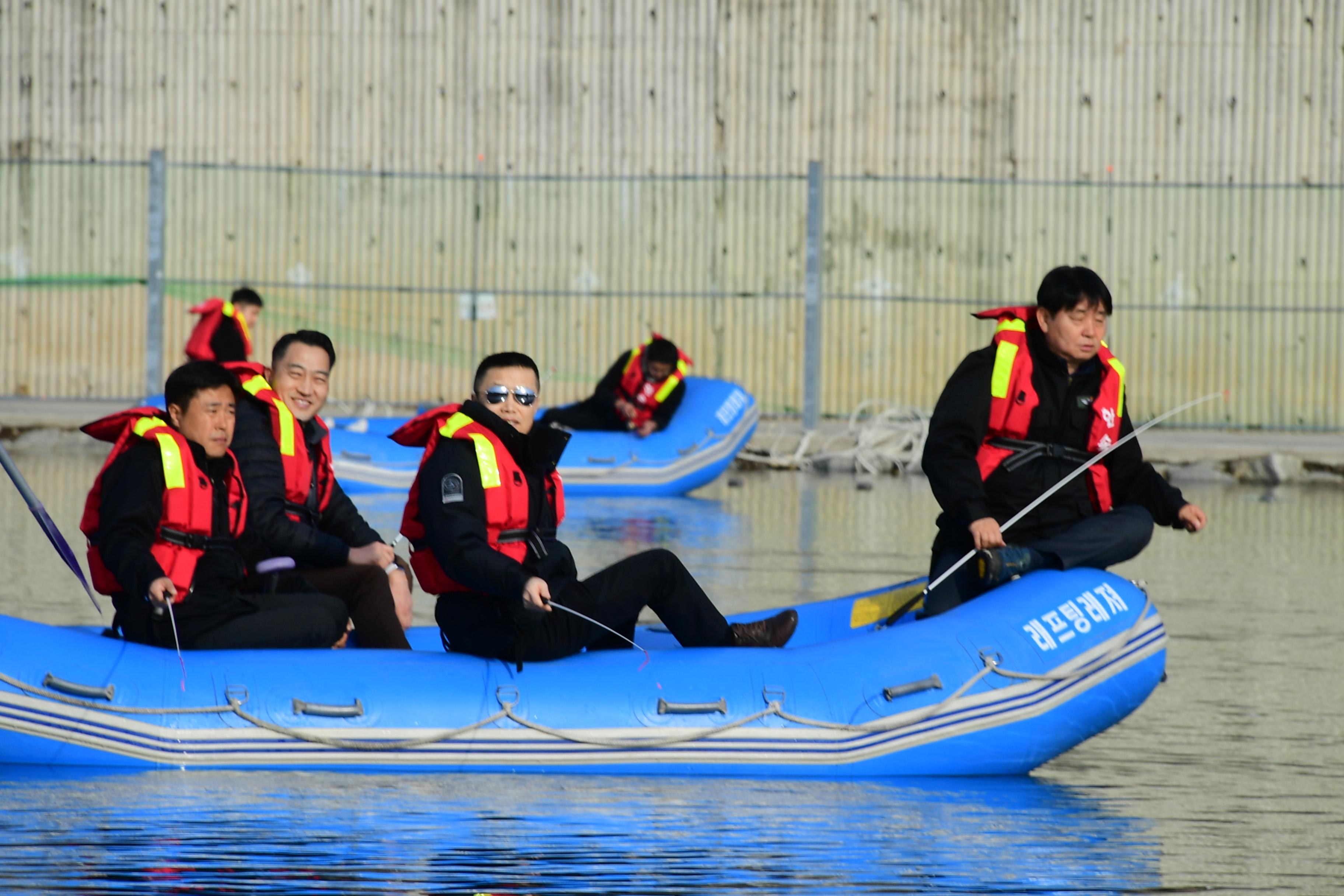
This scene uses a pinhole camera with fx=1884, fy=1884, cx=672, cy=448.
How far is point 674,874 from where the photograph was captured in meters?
4.37

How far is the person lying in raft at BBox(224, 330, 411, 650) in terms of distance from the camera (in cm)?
577

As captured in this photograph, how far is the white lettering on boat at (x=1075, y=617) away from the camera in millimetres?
5500

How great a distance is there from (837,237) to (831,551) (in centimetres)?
748

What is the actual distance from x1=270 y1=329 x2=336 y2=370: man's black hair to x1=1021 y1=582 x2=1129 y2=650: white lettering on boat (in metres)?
2.41

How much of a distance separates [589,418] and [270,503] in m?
7.46

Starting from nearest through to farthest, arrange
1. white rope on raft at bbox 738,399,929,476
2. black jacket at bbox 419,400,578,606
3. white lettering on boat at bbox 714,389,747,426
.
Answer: black jacket at bbox 419,400,578,606
white lettering on boat at bbox 714,389,747,426
white rope on raft at bbox 738,399,929,476

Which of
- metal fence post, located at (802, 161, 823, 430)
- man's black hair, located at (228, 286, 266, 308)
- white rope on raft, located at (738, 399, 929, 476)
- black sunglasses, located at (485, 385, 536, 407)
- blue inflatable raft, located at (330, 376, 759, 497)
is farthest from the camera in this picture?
metal fence post, located at (802, 161, 823, 430)

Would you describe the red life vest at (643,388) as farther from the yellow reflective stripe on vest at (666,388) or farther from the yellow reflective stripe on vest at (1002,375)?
the yellow reflective stripe on vest at (1002,375)

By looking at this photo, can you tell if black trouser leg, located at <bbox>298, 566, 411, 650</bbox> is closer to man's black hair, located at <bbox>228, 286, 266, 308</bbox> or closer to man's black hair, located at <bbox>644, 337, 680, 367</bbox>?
man's black hair, located at <bbox>644, 337, 680, 367</bbox>

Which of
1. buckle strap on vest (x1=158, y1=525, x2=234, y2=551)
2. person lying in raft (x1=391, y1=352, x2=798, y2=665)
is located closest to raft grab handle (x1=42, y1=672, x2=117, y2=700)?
buckle strap on vest (x1=158, y1=525, x2=234, y2=551)

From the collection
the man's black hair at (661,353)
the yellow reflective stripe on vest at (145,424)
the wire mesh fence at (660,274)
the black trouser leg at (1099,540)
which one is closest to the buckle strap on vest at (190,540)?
the yellow reflective stripe on vest at (145,424)

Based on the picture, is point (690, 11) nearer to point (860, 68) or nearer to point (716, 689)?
point (860, 68)

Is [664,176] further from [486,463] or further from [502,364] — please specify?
[486,463]

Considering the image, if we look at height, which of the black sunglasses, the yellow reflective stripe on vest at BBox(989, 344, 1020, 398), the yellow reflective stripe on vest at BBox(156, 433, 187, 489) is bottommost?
the yellow reflective stripe on vest at BBox(156, 433, 187, 489)
